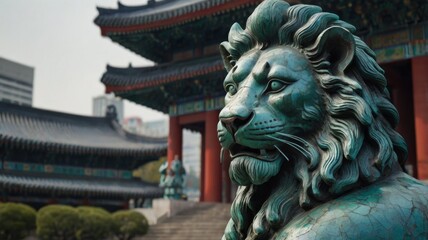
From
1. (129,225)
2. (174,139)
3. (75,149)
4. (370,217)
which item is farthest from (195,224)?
(370,217)

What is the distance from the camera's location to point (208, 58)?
752 inches

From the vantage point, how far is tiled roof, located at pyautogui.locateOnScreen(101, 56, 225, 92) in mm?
18344

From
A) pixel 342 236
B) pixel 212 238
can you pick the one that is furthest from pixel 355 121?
pixel 212 238

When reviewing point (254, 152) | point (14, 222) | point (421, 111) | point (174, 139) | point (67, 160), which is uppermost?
point (421, 111)

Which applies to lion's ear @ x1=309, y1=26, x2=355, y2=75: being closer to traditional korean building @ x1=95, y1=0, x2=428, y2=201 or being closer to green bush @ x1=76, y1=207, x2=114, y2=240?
traditional korean building @ x1=95, y1=0, x2=428, y2=201

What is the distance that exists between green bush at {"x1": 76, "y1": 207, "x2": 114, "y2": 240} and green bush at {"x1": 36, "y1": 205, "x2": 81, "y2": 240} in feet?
0.51

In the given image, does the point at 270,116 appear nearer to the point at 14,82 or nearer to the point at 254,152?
the point at 254,152

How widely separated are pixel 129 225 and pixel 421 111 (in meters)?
9.02

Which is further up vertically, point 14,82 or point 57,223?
point 14,82

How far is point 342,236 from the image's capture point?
223cm

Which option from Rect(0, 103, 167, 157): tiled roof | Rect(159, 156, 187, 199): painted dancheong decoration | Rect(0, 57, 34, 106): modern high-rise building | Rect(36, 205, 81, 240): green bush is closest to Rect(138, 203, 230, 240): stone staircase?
Rect(159, 156, 187, 199): painted dancheong decoration

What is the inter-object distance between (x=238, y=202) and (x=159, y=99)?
1909 centimetres

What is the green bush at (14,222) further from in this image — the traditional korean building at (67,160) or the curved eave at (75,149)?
the curved eave at (75,149)

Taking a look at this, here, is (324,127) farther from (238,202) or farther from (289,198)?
(238,202)
